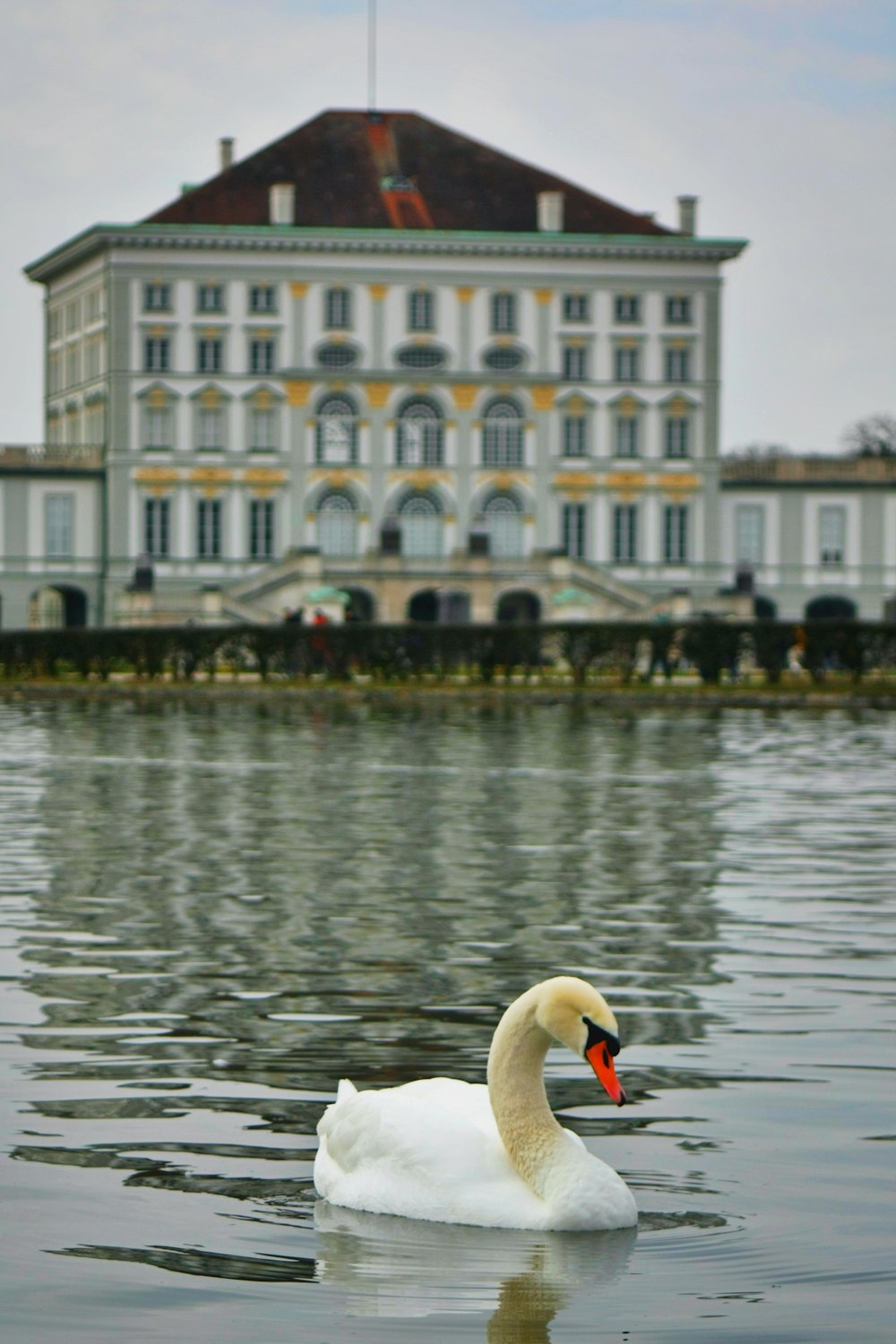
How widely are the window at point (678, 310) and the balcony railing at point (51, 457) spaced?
22.4 metres

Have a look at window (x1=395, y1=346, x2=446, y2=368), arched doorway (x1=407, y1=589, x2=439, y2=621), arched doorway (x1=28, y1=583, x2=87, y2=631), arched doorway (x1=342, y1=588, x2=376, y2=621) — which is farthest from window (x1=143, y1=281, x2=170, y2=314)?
arched doorway (x1=407, y1=589, x2=439, y2=621)

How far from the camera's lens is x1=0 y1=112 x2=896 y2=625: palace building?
325 feet

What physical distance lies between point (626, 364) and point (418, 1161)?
96.0m

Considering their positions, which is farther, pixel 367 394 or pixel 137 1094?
pixel 367 394

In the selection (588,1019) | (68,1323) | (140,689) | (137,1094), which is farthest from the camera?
(140,689)

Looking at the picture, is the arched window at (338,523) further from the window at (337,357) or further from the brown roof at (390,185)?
the brown roof at (390,185)

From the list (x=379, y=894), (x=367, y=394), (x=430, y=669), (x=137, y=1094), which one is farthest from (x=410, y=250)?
(x=137, y=1094)

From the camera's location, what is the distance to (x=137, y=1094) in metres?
9.12

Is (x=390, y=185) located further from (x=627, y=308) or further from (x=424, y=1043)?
(x=424, y=1043)

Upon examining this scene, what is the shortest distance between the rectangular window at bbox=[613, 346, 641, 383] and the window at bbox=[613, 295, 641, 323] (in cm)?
110

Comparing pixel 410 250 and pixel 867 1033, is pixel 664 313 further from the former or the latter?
pixel 867 1033

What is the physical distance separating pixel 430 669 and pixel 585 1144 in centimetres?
4503

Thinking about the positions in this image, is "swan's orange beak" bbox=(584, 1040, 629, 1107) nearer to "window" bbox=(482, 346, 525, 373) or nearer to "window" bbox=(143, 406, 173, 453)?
"window" bbox=(143, 406, 173, 453)

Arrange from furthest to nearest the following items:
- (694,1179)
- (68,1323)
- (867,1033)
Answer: (867,1033)
(694,1179)
(68,1323)
